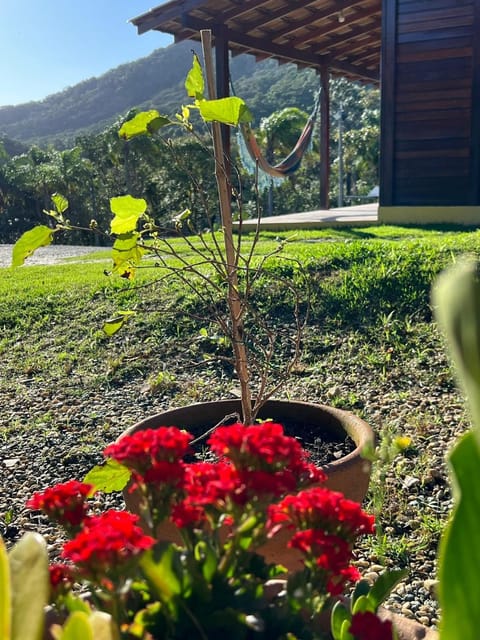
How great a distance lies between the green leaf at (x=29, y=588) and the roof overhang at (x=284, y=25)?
22.4ft

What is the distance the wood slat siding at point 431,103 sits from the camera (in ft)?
21.6

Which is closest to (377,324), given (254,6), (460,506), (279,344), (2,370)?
(279,344)

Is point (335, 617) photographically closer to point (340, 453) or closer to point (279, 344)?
point (340, 453)

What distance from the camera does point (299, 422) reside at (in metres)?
1.84

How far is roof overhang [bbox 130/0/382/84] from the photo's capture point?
22.2 feet

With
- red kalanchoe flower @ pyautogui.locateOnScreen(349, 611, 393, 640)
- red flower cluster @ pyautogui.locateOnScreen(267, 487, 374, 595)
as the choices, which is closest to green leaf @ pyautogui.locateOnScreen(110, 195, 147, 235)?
red flower cluster @ pyautogui.locateOnScreen(267, 487, 374, 595)

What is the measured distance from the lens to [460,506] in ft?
1.68

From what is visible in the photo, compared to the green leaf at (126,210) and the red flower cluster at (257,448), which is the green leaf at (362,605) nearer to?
the red flower cluster at (257,448)

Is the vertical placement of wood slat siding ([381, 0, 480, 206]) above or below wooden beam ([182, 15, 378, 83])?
below

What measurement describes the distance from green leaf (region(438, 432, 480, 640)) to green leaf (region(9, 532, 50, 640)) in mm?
344

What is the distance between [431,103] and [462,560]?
701cm

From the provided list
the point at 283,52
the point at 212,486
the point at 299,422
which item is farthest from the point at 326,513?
the point at 283,52

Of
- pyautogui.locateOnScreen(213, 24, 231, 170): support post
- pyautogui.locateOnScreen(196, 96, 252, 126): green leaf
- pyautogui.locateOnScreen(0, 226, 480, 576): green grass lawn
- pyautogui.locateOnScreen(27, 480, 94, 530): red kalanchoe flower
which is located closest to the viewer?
pyautogui.locateOnScreen(27, 480, 94, 530): red kalanchoe flower

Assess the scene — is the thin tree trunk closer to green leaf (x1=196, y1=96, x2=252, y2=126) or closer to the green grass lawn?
the green grass lawn
